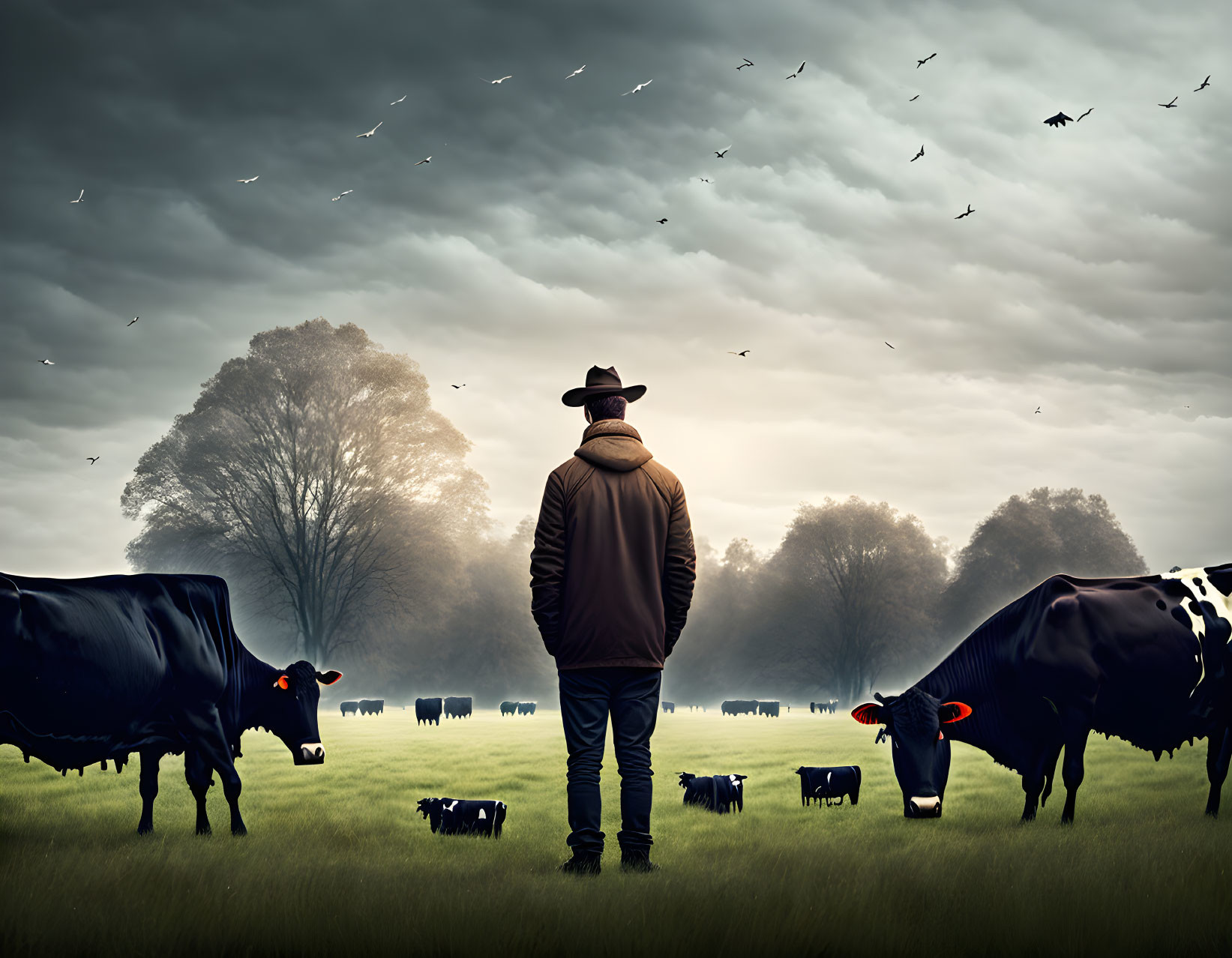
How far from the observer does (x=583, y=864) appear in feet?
17.1

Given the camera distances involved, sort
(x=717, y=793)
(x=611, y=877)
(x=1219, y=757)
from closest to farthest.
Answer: (x=611, y=877) < (x=1219, y=757) < (x=717, y=793)

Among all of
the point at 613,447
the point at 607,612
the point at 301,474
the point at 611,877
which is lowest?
the point at 611,877

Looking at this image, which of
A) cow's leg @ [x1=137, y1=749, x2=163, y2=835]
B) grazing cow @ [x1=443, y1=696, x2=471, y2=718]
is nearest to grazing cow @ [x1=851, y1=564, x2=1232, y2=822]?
cow's leg @ [x1=137, y1=749, x2=163, y2=835]

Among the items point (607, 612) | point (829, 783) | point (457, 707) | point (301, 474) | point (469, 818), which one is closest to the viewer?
point (607, 612)

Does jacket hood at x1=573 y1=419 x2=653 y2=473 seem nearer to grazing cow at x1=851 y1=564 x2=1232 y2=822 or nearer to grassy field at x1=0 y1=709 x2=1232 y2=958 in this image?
grassy field at x1=0 y1=709 x2=1232 y2=958

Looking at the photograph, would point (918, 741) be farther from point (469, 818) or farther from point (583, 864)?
point (469, 818)

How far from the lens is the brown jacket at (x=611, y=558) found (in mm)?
5350

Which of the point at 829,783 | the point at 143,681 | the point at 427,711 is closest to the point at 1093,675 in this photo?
the point at 829,783

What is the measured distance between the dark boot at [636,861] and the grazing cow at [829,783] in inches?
163

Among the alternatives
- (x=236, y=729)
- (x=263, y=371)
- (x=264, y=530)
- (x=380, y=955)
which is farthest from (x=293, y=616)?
(x=380, y=955)

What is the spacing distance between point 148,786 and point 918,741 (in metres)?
6.31

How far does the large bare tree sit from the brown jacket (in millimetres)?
19557

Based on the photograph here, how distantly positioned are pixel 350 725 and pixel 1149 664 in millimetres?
18616

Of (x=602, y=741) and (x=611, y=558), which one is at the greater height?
(x=611, y=558)
